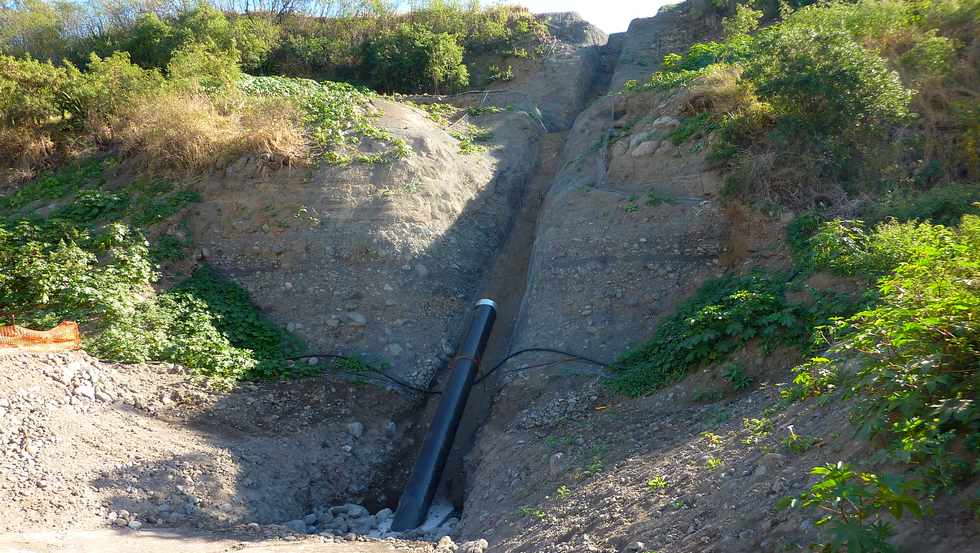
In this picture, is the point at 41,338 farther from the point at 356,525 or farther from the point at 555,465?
the point at 555,465

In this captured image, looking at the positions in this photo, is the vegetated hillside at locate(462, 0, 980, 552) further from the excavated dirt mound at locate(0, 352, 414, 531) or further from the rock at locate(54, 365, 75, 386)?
the rock at locate(54, 365, 75, 386)

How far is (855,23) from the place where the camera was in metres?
9.83

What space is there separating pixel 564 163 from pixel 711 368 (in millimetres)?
6885

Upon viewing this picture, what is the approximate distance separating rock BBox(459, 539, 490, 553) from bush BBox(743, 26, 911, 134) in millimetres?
6495

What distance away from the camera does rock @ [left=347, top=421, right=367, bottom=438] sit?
762 centimetres

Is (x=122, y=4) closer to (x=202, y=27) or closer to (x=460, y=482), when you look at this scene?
(x=202, y=27)

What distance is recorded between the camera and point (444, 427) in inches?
292

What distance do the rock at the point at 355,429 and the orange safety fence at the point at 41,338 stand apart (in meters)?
3.00

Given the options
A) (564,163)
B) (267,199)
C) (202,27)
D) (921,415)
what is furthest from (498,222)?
(202,27)

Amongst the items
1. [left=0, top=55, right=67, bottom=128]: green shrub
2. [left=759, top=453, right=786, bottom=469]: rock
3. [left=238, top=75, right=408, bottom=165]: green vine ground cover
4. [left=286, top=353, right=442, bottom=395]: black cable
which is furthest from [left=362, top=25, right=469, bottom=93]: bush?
[left=759, top=453, right=786, bottom=469]: rock

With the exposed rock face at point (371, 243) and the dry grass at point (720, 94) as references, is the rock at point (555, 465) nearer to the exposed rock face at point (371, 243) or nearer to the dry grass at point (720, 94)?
the exposed rock face at point (371, 243)

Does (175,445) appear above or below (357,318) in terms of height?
below

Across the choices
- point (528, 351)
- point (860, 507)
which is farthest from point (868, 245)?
point (860, 507)

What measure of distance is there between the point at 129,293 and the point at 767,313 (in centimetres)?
731
